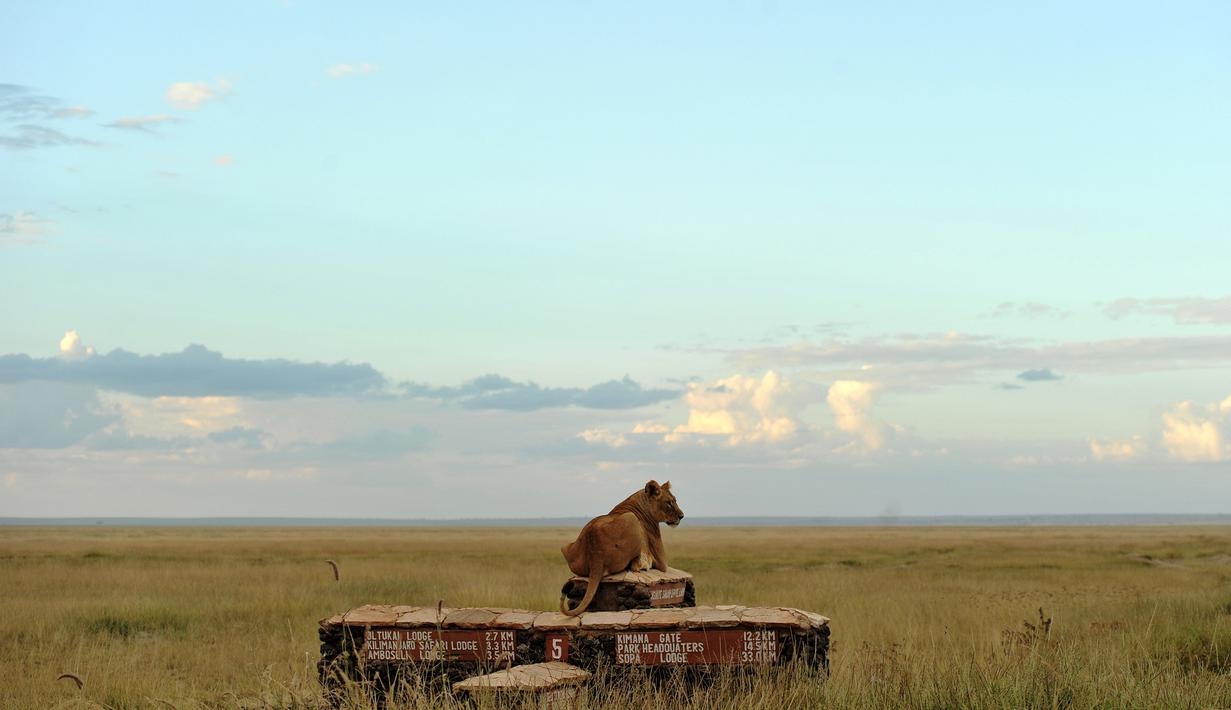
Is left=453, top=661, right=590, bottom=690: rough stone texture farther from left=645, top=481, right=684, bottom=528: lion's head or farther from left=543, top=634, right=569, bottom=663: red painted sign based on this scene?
left=645, top=481, right=684, bottom=528: lion's head

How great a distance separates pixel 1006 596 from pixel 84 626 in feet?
61.3

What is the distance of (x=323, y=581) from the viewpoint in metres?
30.6

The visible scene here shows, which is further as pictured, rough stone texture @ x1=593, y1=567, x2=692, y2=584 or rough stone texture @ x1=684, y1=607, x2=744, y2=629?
rough stone texture @ x1=593, y1=567, x2=692, y2=584

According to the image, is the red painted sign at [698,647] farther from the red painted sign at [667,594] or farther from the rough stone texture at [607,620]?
the red painted sign at [667,594]

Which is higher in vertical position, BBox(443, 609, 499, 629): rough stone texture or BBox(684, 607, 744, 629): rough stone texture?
BBox(684, 607, 744, 629): rough stone texture

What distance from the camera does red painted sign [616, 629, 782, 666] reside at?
8977mm

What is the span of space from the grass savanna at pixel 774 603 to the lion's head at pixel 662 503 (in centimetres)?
232

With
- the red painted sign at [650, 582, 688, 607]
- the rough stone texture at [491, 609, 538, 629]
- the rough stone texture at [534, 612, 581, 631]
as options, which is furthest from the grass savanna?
the red painted sign at [650, 582, 688, 607]

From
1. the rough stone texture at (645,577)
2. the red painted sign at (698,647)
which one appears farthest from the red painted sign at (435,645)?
the rough stone texture at (645,577)

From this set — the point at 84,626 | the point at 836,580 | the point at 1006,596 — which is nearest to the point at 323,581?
the point at 84,626

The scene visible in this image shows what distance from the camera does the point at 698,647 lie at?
9.08 m

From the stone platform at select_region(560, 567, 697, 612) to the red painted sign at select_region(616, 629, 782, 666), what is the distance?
1163 millimetres

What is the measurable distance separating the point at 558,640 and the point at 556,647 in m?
0.06

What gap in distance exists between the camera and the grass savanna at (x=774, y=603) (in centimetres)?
843
